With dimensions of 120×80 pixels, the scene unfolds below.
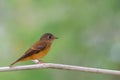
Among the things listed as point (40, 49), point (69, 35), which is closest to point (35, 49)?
point (40, 49)

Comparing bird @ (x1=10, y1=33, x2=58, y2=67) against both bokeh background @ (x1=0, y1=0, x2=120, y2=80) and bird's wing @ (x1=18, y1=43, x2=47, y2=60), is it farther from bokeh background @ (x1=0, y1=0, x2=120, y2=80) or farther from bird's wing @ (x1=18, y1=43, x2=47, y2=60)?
bokeh background @ (x1=0, y1=0, x2=120, y2=80)

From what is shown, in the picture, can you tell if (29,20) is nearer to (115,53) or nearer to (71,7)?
(71,7)

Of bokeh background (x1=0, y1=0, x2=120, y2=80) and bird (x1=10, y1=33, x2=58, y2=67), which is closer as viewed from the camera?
bird (x1=10, y1=33, x2=58, y2=67)

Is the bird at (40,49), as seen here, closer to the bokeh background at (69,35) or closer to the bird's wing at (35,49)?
the bird's wing at (35,49)

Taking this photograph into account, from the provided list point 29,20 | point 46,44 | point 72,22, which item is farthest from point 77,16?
point 46,44

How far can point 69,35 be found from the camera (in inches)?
191

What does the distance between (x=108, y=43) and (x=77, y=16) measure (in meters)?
0.38

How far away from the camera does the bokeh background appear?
4.73 metres

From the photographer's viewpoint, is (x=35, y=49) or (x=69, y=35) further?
(x=69, y=35)

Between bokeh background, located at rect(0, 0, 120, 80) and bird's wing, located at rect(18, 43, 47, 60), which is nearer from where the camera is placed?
bird's wing, located at rect(18, 43, 47, 60)

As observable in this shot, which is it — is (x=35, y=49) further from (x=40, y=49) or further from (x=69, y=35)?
(x=69, y=35)

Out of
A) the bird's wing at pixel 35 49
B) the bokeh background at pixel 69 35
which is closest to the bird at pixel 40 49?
the bird's wing at pixel 35 49

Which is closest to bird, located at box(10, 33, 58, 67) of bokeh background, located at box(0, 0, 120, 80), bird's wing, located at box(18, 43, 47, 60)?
bird's wing, located at box(18, 43, 47, 60)

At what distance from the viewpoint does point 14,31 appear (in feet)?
15.9
